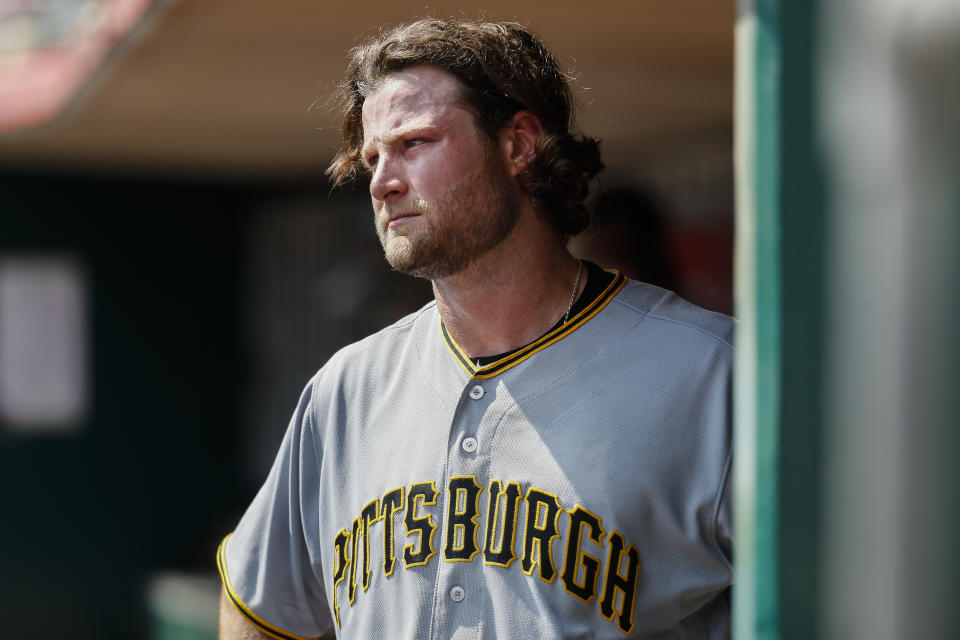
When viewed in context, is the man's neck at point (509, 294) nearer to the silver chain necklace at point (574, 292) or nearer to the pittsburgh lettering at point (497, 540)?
the silver chain necklace at point (574, 292)

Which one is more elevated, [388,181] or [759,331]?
[388,181]

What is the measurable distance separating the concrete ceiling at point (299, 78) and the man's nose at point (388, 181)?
3.15 ft

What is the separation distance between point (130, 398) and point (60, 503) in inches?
29.4

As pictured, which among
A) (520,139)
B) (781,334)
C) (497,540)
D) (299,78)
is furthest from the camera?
(299,78)

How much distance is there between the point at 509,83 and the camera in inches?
77.4

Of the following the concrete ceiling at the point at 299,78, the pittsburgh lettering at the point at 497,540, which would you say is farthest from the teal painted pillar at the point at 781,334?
the concrete ceiling at the point at 299,78

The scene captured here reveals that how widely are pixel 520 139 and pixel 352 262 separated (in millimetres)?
5425

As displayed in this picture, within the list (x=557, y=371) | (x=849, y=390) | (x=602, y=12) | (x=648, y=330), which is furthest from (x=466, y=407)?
(x=602, y=12)

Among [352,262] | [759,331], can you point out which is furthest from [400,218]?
[352,262]

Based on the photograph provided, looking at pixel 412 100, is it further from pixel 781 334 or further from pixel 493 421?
pixel 781 334

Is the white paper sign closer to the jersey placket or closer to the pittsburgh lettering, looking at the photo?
the pittsburgh lettering

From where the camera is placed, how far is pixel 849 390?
0.81m

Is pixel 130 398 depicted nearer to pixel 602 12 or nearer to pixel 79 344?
pixel 79 344

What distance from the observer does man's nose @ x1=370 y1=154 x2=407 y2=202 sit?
1.85m
